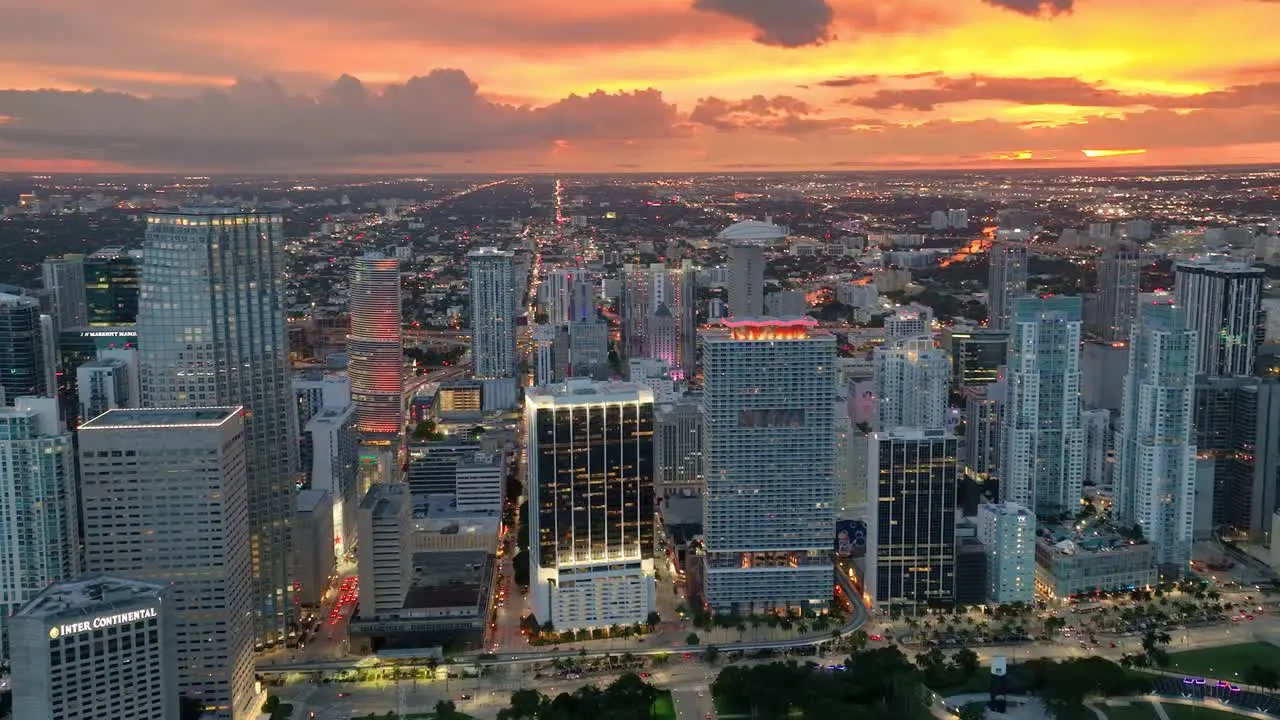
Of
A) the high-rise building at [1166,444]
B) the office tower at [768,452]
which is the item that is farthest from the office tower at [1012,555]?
the high-rise building at [1166,444]

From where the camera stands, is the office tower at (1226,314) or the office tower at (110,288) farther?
the office tower at (110,288)

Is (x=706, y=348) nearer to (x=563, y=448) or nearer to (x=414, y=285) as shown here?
(x=563, y=448)

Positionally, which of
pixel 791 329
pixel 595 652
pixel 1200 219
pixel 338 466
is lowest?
pixel 595 652

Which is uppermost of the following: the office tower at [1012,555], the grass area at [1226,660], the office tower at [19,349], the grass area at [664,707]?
the office tower at [19,349]

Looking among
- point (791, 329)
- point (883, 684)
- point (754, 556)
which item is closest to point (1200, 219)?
point (791, 329)

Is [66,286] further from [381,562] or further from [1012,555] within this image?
[1012,555]

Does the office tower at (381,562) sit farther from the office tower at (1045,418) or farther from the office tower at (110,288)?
the office tower at (110,288)
